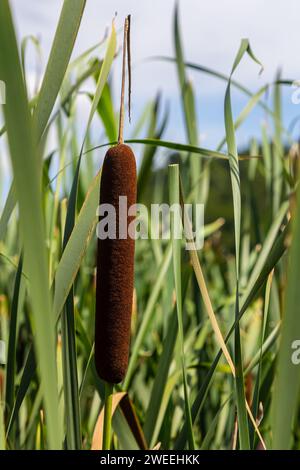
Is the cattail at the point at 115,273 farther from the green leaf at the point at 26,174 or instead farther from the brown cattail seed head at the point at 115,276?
the green leaf at the point at 26,174

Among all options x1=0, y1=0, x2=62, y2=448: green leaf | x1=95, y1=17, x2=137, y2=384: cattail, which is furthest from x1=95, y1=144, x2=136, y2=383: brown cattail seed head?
x1=0, y1=0, x2=62, y2=448: green leaf

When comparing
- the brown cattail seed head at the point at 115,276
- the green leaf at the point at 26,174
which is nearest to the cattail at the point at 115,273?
the brown cattail seed head at the point at 115,276

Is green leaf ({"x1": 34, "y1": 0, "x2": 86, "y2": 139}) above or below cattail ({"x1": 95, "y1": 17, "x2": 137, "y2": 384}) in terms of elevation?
above

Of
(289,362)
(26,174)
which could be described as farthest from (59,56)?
(289,362)

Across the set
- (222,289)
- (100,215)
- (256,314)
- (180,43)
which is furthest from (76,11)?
(222,289)

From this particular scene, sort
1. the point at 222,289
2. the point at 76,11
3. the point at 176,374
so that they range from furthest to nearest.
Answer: the point at 222,289, the point at 176,374, the point at 76,11

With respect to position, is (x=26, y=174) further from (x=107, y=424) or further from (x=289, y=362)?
(x=107, y=424)

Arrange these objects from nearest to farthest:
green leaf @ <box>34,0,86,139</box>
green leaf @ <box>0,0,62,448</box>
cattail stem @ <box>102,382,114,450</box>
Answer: green leaf @ <box>0,0,62,448</box>
green leaf @ <box>34,0,86,139</box>
cattail stem @ <box>102,382,114,450</box>

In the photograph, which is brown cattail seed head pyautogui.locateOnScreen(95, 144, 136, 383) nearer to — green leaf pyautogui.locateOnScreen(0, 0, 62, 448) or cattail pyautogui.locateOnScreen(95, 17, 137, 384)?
cattail pyautogui.locateOnScreen(95, 17, 137, 384)
